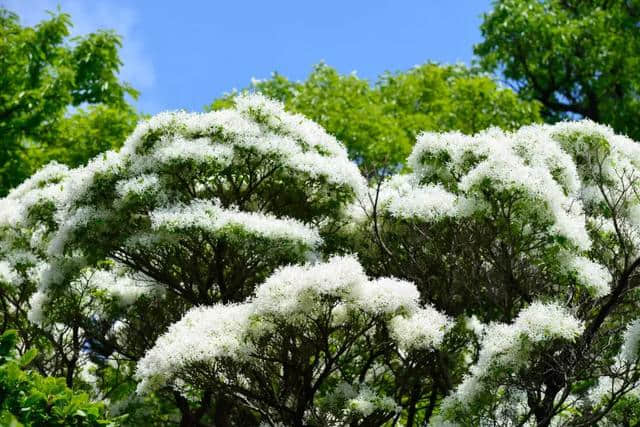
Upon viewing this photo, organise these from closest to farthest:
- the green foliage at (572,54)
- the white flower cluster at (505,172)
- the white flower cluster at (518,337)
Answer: the white flower cluster at (518,337), the white flower cluster at (505,172), the green foliage at (572,54)

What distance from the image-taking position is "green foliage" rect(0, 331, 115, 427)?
6.43 metres

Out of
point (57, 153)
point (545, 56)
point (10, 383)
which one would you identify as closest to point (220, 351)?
point (10, 383)

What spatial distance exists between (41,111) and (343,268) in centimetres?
1506

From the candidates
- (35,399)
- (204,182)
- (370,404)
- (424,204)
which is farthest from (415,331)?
(35,399)

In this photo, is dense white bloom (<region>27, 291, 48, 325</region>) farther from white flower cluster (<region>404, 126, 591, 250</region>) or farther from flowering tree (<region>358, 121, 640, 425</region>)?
white flower cluster (<region>404, 126, 591, 250</region>)

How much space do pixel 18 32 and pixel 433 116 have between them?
43.4ft

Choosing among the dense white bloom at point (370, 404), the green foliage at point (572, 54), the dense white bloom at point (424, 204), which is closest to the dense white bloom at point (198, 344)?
the dense white bloom at point (370, 404)

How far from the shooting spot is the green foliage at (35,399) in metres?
6.43

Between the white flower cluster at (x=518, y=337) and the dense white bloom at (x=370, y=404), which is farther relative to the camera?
the dense white bloom at (x=370, y=404)

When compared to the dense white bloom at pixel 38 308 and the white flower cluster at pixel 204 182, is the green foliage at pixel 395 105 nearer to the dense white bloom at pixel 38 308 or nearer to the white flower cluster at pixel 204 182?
the white flower cluster at pixel 204 182

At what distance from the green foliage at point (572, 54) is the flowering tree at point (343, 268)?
15644 millimetres

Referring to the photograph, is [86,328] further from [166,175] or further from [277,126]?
[277,126]

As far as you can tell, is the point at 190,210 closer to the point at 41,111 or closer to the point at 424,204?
the point at 424,204

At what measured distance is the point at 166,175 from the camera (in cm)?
1274
